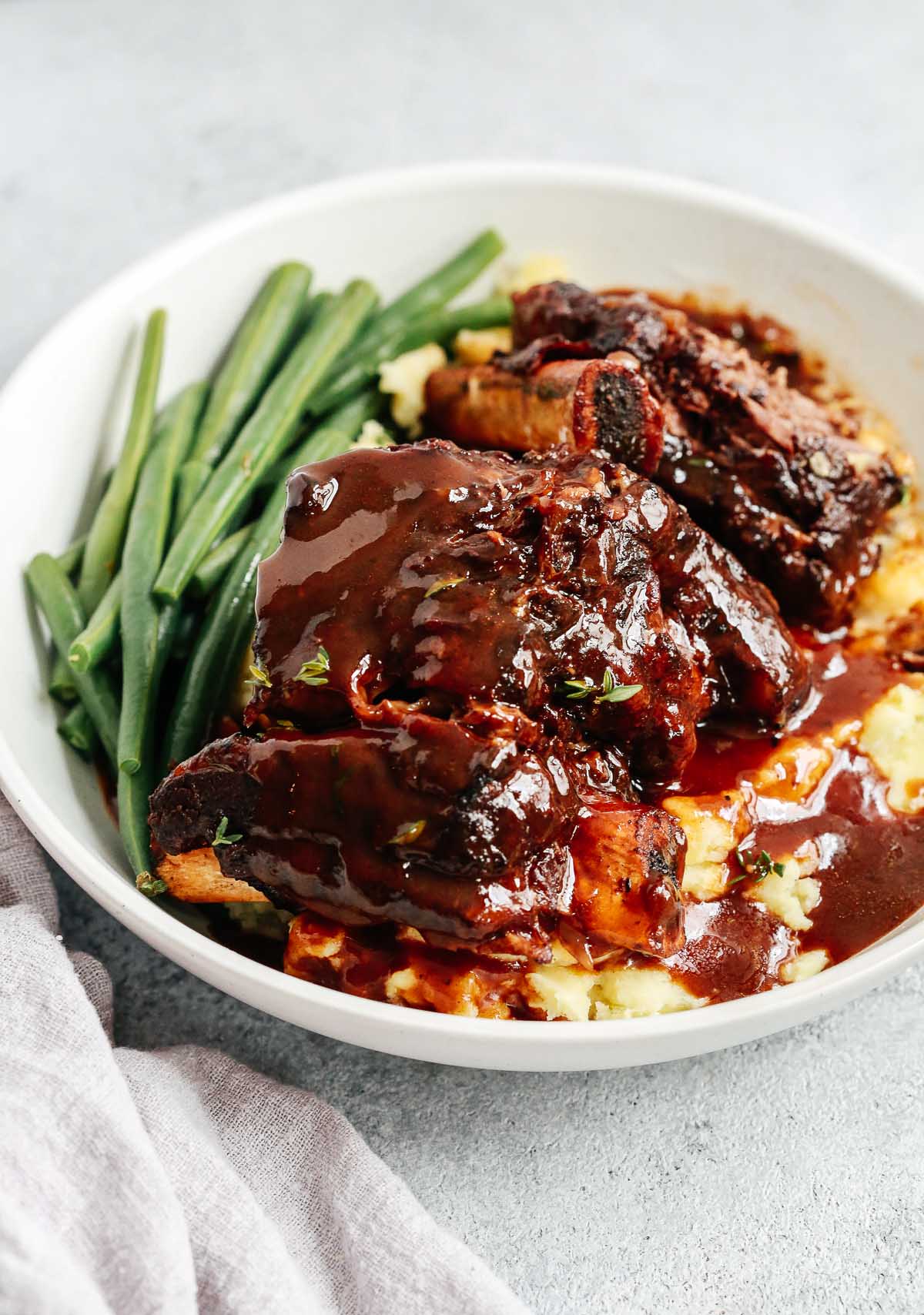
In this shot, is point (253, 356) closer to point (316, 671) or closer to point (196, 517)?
point (196, 517)

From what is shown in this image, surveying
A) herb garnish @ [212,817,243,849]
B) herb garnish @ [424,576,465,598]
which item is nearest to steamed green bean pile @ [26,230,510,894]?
herb garnish @ [212,817,243,849]

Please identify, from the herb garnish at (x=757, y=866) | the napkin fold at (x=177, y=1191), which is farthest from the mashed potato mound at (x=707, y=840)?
the napkin fold at (x=177, y=1191)

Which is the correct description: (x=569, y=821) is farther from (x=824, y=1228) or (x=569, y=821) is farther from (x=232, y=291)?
(x=232, y=291)

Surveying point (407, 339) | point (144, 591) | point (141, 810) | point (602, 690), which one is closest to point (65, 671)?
point (144, 591)

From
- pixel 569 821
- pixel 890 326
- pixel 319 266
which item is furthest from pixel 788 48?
pixel 569 821

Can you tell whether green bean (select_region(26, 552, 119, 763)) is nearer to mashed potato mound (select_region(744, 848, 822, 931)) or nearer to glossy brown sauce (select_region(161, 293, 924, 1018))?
glossy brown sauce (select_region(161, 293, 924, 1018))

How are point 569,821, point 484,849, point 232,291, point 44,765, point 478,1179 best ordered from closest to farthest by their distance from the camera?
point 484,849, point 569,821, point 478,1179, point 44,765, point 232,291

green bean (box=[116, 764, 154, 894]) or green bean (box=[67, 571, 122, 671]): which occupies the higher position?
green bean (box=[67, 571, 122, 671])
